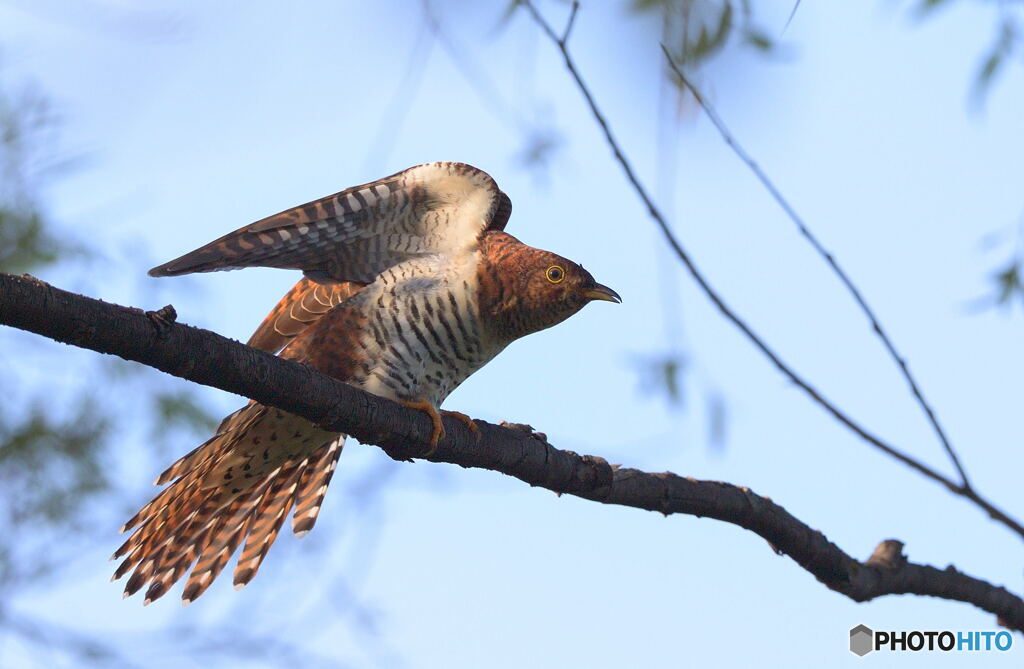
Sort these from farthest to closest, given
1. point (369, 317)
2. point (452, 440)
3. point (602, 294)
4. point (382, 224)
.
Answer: point (602, 294) < point (382, 224) < point (369, 317) < point (452, 440)

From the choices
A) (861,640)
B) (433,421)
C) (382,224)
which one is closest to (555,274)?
(382,224)

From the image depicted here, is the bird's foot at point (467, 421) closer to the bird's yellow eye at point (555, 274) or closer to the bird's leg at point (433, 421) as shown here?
the bird's leg at point (433, 421)

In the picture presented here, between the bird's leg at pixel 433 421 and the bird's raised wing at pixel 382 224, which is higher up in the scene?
the bird's raised wing at pixel 382 224

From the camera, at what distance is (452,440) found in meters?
3.13

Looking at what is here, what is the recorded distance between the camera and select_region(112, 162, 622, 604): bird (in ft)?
11.6

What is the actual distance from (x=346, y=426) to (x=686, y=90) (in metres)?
1.21

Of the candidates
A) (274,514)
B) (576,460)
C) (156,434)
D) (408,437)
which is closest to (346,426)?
(408,437)

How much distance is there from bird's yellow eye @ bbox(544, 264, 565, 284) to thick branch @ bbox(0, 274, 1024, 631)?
730 mm

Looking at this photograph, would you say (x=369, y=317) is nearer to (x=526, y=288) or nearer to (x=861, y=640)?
(x=526, y=288)

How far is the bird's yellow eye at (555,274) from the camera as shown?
3.78 metres

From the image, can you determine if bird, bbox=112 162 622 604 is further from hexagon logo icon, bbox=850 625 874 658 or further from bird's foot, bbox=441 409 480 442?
hexagon logo icon, bbox=850 625 874 658

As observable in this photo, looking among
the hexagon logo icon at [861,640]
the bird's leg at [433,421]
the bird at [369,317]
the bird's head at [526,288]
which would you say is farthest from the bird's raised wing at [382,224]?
the hexagon logo icon at [861,640]

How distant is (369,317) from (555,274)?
2.24 feet

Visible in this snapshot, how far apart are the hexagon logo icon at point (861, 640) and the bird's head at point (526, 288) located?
1550 mm
